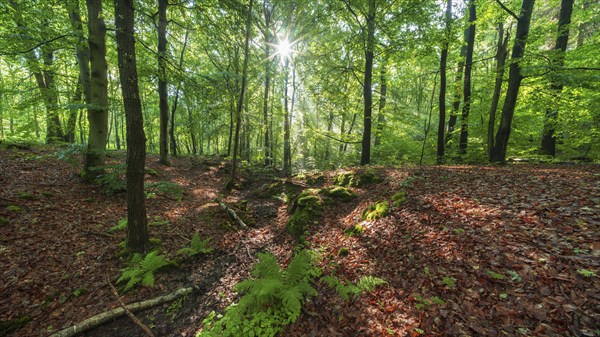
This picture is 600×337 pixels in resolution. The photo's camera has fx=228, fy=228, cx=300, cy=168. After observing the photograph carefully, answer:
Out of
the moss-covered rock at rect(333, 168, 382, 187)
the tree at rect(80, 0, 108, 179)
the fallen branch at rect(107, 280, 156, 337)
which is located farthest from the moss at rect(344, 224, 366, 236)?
the tree at rect(80, 0, 108, 179)

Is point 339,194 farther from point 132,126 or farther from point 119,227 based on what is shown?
point 119,227

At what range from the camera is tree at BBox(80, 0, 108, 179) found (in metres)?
7.04

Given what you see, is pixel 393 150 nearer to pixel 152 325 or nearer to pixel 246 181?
pixel 246 181

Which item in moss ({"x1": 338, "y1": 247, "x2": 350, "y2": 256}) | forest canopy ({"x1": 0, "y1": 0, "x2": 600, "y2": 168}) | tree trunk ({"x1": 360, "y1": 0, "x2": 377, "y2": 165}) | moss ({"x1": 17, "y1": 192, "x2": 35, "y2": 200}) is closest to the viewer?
moss ({"x1": 338, "y1": 247, "x2": 350, "y2": 256})

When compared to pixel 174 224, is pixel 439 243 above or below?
above

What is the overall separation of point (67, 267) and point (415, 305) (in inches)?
259

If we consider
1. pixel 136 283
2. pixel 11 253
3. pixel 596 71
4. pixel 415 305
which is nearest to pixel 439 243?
pixel 415 305

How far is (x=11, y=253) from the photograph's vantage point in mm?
4598

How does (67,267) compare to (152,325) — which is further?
(67,267)

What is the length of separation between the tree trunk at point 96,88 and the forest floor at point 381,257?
134 centimetres

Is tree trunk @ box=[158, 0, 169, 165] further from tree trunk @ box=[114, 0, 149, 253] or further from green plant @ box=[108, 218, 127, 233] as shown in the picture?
green plant @ box=[108, 218, 127, 233]

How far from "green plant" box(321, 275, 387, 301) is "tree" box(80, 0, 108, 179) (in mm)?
7722

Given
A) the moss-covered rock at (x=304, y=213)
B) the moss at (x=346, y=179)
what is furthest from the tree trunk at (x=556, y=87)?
the moss-covered rock at (x=304, y=213)

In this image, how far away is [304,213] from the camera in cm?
737
